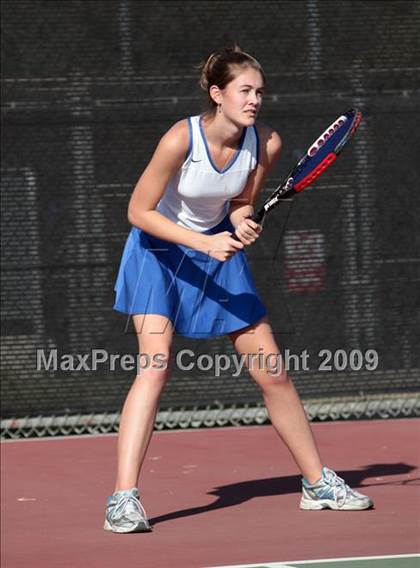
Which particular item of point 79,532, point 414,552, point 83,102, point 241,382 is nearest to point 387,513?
point 414,552

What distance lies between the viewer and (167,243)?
17.2 ft

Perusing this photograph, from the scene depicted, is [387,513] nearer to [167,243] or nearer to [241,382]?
[167,243]

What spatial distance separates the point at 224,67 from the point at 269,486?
1.85 m

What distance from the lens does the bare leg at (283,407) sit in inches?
208

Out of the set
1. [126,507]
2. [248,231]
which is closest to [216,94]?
[248,231]

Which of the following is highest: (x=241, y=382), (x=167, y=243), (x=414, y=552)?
(x=241, y=382)

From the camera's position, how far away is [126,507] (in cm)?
498

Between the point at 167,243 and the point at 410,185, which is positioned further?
the point at 410,185

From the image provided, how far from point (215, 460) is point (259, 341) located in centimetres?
158

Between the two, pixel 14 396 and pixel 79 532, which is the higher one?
pixel 14 396

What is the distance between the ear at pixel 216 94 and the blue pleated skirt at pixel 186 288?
454 millimetres

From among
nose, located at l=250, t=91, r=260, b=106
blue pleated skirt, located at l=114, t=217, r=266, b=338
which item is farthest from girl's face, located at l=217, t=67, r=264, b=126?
blue pleated skirt, located at l=114, t=217, r=266, b=338

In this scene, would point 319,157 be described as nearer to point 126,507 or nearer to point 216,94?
point 216,94

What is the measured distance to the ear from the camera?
5109 mm
